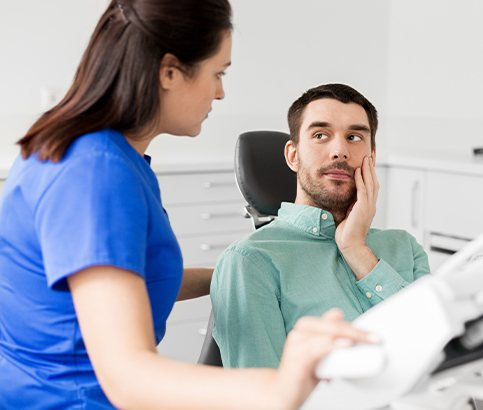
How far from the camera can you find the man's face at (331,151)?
6.33ft

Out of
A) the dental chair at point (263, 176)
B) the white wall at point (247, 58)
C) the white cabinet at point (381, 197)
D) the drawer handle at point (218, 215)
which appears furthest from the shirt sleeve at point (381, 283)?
→ the white cabinet at point (381, 197)

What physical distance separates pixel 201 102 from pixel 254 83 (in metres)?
3.21

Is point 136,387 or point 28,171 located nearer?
point 136,387

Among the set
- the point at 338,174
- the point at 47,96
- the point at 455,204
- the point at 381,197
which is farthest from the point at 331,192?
the point at 381,197

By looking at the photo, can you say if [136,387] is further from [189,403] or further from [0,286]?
[0,286]

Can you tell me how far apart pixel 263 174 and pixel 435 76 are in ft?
7.96

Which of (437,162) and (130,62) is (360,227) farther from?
(437,162)

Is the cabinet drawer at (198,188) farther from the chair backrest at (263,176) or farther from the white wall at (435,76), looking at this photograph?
the chair backrest at (263,176)

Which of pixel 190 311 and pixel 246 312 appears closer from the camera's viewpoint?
pixel 246 312

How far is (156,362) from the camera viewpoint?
0.98 metres

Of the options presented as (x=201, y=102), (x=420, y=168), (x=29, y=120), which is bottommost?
(x=420, y=168)

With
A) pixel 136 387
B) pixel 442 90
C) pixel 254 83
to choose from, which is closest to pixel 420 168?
pixel 442 90

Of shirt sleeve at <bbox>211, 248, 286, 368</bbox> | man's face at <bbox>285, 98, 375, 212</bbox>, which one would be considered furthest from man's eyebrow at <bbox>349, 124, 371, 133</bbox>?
shirt sleeve at <bbox>211, 248, 286, 368</bbox>

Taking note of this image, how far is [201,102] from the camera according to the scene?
49.3 inches
